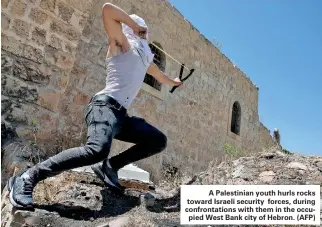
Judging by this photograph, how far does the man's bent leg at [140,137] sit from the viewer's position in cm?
280

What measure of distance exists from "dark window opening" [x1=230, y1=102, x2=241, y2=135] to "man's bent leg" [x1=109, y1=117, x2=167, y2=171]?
6560 millimetres

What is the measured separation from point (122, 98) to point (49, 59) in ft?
5.01

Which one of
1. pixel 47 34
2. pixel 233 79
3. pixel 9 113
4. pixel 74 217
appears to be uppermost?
pixel 233 79

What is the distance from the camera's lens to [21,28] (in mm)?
3537

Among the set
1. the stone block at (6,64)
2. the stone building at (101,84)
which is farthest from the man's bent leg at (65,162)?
the stone block at (6,64)

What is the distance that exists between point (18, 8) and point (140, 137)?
195 cm

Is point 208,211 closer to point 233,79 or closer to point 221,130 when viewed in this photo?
point 221,130

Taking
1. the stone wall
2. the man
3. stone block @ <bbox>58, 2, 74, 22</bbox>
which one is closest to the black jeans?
the man

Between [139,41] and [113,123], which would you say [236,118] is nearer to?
[139,41]

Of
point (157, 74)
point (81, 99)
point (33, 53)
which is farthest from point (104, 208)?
point (81, 99)

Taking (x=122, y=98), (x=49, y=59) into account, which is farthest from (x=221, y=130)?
(x=122, y=98)

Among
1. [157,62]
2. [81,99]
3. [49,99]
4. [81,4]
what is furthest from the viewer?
[157,62]

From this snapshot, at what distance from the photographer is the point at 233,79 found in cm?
909
